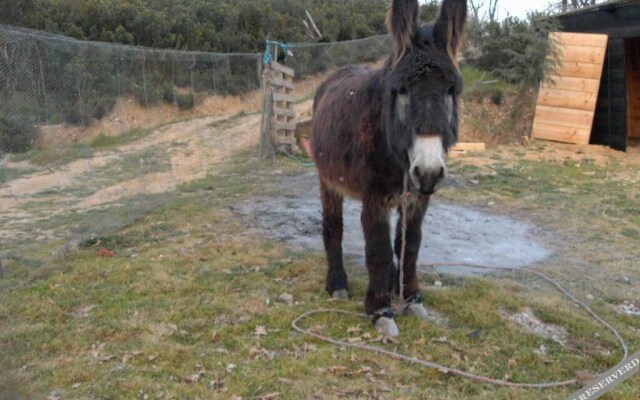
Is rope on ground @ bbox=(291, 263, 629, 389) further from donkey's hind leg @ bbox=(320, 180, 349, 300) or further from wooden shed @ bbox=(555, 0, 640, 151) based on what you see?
wooden shed @ bbox=(555, 0, 640, 151)

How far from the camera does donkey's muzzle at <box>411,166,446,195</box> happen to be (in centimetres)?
306

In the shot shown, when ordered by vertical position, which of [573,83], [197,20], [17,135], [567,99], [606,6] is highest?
[197,20]

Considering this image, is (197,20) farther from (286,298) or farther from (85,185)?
(286,298)

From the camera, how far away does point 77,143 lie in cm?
718

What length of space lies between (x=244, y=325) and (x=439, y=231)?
348 cm

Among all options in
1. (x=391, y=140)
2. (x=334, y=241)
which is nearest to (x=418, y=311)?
(x=334, y=241)

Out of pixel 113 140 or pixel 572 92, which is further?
pixel 572 92

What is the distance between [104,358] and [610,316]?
148 inches

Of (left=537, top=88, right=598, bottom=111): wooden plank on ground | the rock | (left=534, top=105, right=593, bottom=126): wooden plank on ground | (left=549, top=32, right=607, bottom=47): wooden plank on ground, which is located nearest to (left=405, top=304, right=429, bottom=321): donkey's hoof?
the rock

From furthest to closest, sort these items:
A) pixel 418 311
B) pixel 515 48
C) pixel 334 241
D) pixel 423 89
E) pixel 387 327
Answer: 1. pixel 515 48
2. pixel 334 241
3. pixel 418 311
4. pixel 387 327
5. pixel 423 89

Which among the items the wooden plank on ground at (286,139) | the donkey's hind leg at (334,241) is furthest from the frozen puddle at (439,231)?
the wooden plank on ground at (286,139)

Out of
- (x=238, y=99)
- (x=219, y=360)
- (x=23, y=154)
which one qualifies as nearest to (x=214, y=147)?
(x=238, y=99)

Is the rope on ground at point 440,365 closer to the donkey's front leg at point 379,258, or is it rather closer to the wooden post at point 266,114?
the donkey's front leg at point 379,258

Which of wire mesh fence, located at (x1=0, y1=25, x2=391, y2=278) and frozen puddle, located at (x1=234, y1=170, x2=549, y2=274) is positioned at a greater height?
wire mesh fence, located at (x1=0, y1=25, x2=391, y2=278)
